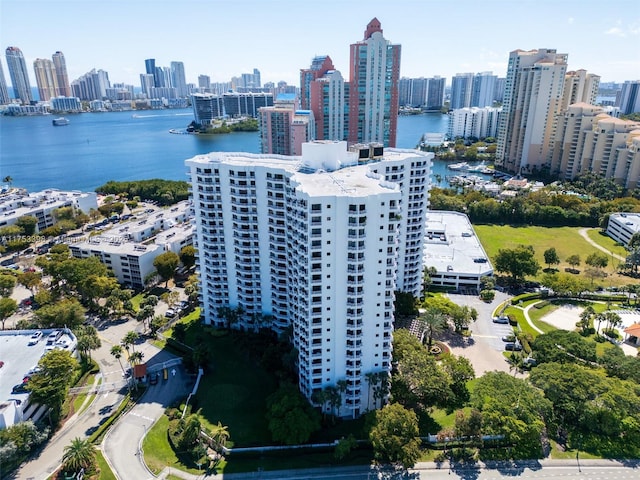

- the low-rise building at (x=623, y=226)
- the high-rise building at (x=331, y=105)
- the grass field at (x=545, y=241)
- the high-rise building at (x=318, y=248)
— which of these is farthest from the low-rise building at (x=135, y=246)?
the low-rise building at (x=623, y=226)

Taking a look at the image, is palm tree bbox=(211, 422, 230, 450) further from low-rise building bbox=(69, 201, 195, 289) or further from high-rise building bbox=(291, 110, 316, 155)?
high-rise building bbox=(291, 110, 316, 155)

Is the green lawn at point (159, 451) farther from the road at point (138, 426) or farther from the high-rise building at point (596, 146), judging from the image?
the high-rise building at point (596, 146)

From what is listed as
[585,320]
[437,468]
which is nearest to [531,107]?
[585,320]

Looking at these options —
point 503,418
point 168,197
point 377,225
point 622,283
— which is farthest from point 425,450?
point 168,197

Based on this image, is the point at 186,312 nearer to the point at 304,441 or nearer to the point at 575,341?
the point at 304,441

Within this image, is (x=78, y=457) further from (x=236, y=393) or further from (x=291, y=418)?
(x=291, y=418)
